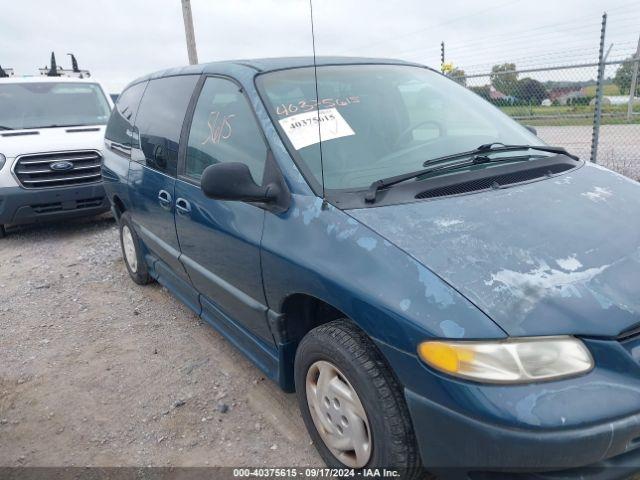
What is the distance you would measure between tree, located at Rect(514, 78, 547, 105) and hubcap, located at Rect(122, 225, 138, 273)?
6.28 m

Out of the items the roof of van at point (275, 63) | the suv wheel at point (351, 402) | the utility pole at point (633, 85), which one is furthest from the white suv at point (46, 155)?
the utility pole at point (633, 85)

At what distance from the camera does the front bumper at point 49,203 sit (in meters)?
5.96

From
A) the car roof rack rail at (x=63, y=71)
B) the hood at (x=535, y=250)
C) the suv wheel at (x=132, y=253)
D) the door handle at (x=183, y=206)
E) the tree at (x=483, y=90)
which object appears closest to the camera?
the hood at (x=535, y=250)

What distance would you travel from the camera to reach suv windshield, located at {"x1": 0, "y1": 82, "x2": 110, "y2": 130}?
679 centimetres

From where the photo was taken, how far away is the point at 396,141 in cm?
256

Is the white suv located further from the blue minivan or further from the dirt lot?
the blue minivan

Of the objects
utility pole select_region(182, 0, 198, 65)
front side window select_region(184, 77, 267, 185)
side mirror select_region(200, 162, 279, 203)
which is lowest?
side mirror select_region(200, 162, 279, 203)

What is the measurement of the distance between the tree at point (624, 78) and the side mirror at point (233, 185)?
674 centimetres

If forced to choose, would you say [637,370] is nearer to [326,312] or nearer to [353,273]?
[353,273]

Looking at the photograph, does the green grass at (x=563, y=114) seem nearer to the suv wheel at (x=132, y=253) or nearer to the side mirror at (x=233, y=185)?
the suv wheel at (x=132, y=253)

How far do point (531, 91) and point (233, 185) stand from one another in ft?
23.8

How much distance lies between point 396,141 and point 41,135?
18.0 ft

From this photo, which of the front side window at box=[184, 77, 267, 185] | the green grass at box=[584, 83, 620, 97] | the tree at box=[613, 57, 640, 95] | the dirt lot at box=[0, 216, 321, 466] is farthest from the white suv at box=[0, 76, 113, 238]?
the tree at box=[613, 57, 640, 95]

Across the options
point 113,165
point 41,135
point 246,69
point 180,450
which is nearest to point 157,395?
point 180,450
